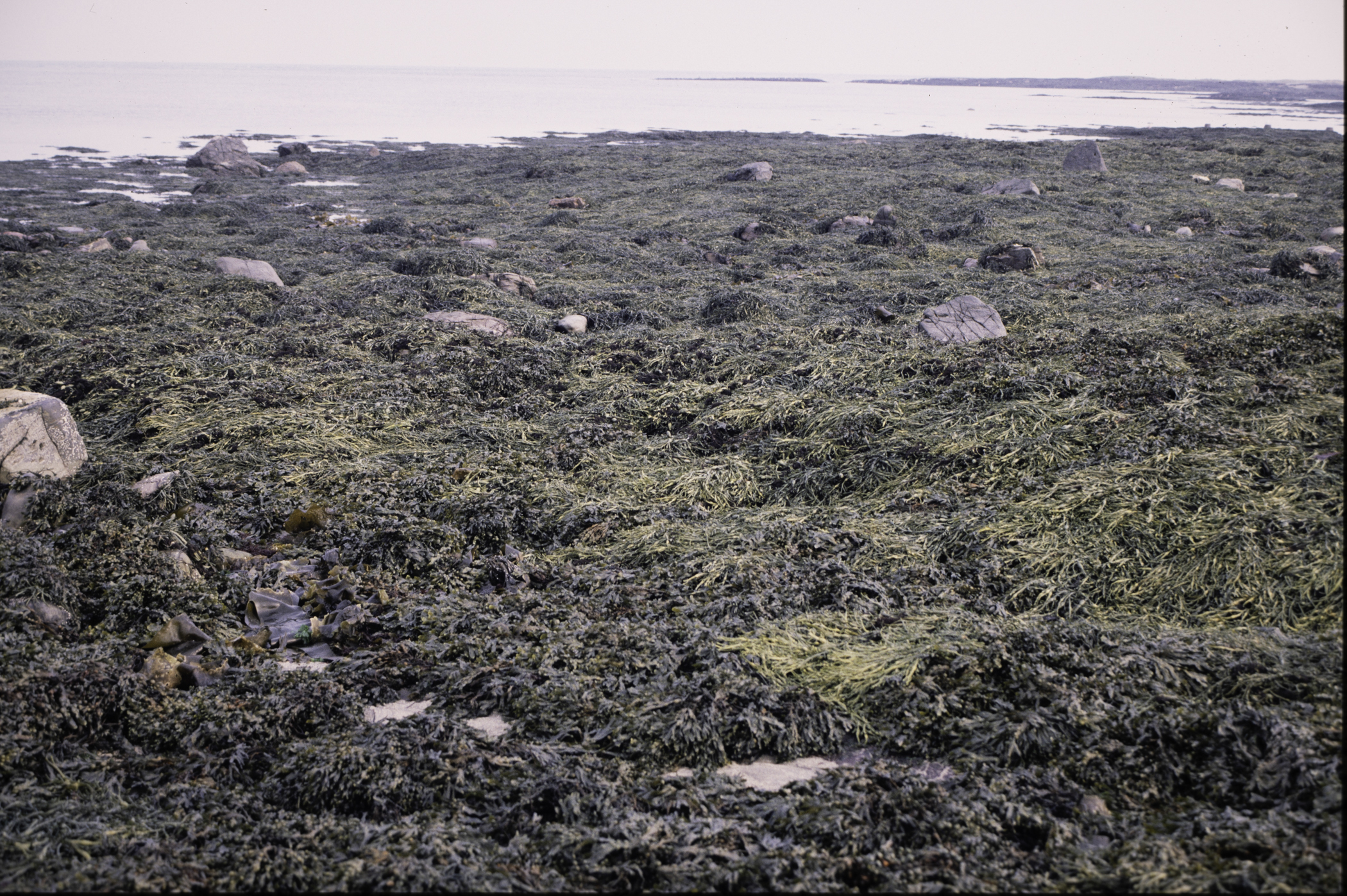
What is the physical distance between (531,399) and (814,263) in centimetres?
566

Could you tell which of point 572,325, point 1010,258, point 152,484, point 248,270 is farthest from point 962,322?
point 248,270

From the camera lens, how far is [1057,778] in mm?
2047

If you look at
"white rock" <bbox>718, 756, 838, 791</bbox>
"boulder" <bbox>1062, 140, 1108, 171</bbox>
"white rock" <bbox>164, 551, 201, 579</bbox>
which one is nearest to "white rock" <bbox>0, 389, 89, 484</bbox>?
"white rock" <bbox>164, 551, 201, 579</bbox>

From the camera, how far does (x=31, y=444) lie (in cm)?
397

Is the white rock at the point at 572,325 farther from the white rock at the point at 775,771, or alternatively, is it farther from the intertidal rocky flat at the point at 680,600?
the white rock at the point at 775,771

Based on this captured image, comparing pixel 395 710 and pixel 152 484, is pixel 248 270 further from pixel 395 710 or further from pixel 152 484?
pixel 395 710

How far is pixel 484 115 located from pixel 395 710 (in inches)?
1963

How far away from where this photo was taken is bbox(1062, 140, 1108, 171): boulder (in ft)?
59.7

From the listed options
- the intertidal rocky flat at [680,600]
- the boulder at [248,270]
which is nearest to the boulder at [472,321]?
the intertidal rocky flat at [680,600]

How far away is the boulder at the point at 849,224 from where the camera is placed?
11.9 meters

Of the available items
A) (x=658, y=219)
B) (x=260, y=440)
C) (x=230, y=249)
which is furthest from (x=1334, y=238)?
(x=230, y=249)

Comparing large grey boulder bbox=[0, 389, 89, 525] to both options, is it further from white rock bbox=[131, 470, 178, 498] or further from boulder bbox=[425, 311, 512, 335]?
boulder bbox=[425, 311, 512, 335]

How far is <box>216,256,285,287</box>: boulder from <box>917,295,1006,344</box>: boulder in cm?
686

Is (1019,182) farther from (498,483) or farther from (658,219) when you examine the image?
(498,483)
